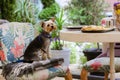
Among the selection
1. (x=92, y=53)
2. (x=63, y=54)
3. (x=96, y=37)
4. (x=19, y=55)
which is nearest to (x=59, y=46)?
(x=63, y=54)

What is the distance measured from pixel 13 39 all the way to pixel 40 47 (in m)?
0.28

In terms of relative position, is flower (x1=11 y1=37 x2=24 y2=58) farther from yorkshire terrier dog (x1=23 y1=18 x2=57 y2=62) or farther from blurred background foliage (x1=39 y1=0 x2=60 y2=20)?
blurred background foliage (x1=39 y1=0 x2=60 y2=20)

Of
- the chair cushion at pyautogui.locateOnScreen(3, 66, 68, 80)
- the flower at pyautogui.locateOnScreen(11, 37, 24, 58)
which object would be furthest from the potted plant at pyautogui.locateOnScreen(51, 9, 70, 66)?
the chair cushion at pyautogui.locateOnScreen(3, 66, 68, 80)

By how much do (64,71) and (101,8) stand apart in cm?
257

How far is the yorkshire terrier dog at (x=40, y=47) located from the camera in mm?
2494

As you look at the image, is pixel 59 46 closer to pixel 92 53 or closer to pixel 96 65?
pixel 92 53

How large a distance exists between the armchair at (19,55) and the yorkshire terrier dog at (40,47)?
13cm

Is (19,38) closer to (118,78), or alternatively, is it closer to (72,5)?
(118,78)

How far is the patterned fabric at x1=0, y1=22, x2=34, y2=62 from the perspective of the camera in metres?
2.41

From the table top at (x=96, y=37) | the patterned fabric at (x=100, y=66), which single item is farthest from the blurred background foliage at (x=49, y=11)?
the table top at (x=96, y=37)

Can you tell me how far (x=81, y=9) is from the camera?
480 cm

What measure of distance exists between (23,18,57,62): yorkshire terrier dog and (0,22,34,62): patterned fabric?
0.36ft

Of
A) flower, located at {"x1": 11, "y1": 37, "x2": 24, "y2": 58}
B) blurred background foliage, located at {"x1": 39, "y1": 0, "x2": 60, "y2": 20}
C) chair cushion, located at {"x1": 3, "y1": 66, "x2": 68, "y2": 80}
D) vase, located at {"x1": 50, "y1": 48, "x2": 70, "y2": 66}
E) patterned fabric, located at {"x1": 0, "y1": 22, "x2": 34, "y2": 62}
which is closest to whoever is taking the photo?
chair cushion, located at {"x1": 3, "y1": 66, "x2": 68, "y2": 80}

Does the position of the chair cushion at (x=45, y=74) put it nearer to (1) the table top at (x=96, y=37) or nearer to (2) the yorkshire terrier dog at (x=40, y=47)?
(2) the yorkshire terrier dog at (x=40, y=47)
